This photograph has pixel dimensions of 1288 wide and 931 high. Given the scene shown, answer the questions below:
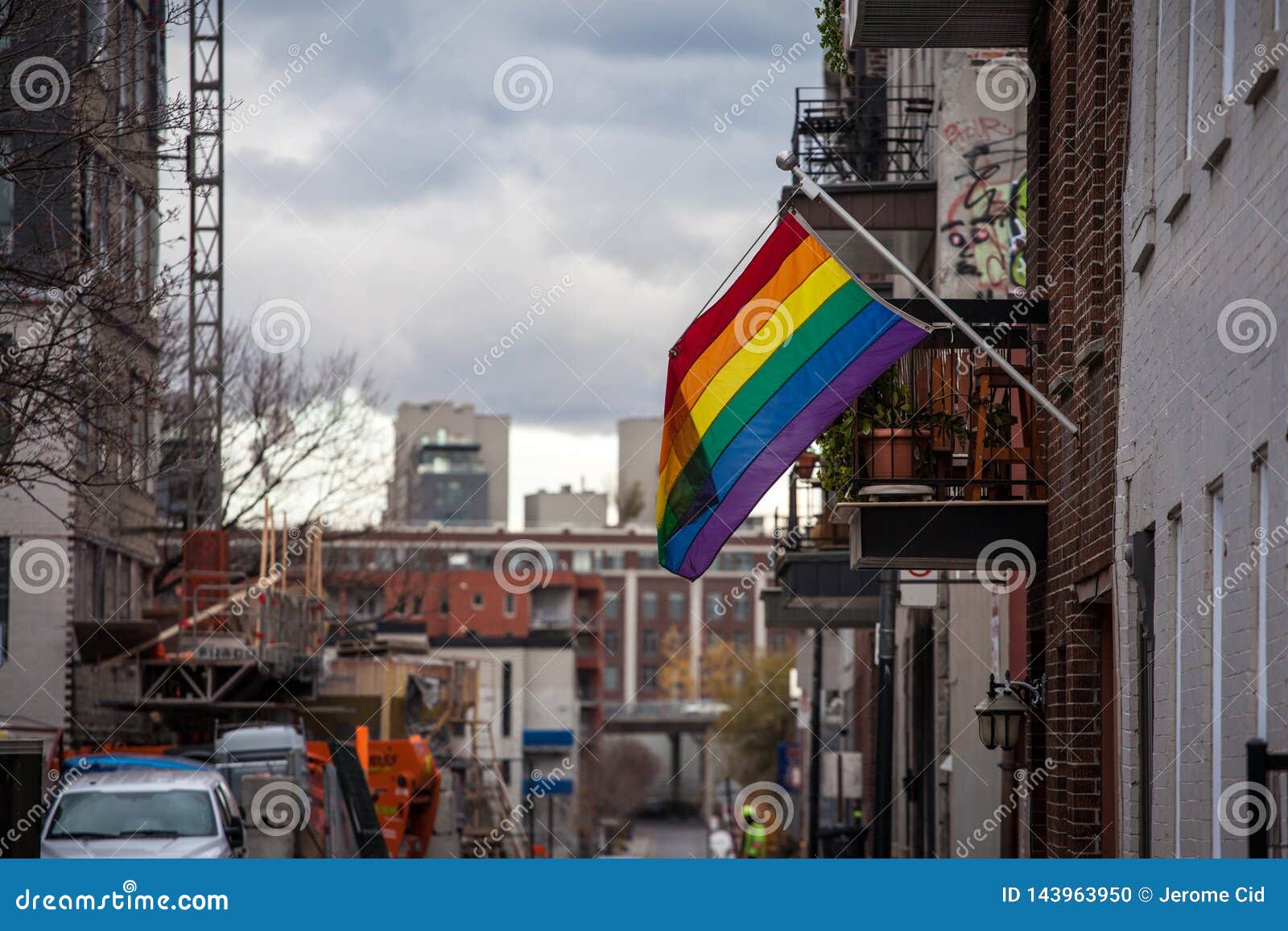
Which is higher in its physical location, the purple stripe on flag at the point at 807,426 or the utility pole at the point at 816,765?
the purple stripe on flag at the point at 807,426

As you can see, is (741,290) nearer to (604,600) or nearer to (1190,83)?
(1190,83)

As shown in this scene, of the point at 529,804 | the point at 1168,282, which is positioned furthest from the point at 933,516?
the point at 529,804

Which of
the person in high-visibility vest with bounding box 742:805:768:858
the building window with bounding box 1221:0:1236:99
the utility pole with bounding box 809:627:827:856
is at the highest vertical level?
the building window with bounding box 1221:0:1236:99

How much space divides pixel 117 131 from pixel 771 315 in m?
4.57

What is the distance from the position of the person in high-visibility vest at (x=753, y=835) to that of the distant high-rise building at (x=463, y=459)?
7502 cm

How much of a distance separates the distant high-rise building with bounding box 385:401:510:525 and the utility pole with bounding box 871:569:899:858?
104028 millimetres

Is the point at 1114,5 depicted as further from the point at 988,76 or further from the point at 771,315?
the point at 988,76

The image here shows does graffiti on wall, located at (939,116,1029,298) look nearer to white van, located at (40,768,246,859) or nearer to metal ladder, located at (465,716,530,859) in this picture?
white van, located at (40,768,246,859)

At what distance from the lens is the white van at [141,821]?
669 inches

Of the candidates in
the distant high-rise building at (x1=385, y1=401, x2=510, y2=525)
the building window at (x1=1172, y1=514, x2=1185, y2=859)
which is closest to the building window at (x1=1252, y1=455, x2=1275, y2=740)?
the building window at (x1=1172, y1=514, x2=1185, y2=859)

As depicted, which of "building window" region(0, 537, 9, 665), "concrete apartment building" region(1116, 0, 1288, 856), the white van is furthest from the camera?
"building window" region(0, 537, 9, 665)

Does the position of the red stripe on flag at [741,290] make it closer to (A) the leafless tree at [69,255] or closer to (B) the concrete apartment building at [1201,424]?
(B) the concrete apartment building at [1201,424]

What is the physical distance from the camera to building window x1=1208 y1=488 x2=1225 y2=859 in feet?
28.8

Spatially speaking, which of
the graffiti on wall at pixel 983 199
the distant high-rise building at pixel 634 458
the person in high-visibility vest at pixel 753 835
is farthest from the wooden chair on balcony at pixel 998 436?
the distant high-rise building at pixel 634 458
